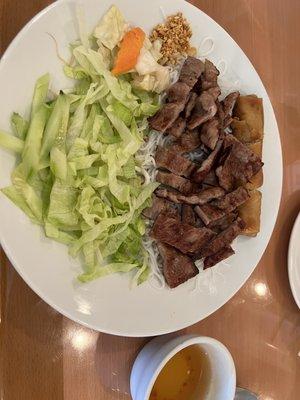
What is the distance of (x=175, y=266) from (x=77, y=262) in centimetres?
31

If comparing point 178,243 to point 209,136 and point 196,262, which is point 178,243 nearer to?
point 196,262

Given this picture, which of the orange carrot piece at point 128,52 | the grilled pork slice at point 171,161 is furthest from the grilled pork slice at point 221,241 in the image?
the orange carrot piece at point 128,52

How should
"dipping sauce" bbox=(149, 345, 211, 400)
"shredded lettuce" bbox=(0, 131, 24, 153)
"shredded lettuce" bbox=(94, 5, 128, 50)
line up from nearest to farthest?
"shredded lettuce" bbox=(0, 131, 24, 153) → "shredded lettuce" bbox=(94, 5, 128, 50) → "dipping sauce" bbox=(149, 345, 211, 400)

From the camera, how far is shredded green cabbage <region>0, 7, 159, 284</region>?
1346mm

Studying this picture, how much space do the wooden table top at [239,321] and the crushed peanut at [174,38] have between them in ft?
0.85

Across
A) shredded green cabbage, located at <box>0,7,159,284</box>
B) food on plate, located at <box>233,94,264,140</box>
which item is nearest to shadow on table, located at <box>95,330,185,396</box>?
shredded green cabbage, located at <box>0,7,159,284</box>

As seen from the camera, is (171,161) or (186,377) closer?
(171,161)

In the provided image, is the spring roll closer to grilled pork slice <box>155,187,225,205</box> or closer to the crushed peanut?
grilled pork slice <box>155,187,225,205</box>

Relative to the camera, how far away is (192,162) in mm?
1654

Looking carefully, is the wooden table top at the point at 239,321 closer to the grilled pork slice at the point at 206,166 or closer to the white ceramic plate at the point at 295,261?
the white ceramic plate at the point at 295,261

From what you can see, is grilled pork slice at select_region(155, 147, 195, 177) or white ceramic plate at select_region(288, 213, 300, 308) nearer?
grilled pork slice at select_region(155, 147, 195, 177)

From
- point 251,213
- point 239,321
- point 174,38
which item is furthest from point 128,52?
point 239,321

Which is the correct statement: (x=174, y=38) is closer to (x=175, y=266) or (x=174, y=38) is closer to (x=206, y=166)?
(x=206, y=166)

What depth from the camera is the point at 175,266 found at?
157cm
